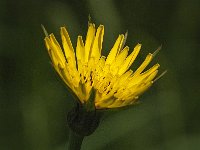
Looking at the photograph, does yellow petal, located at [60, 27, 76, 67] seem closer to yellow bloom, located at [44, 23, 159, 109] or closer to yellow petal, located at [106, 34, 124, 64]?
yellow bloom, located at [44, 23, 159, 109]

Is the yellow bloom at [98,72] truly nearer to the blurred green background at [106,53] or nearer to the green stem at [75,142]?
the green stem at [75,142]

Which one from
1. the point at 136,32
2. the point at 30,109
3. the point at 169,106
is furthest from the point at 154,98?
the point at 30,109

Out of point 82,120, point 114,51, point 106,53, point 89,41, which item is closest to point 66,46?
point 89,41

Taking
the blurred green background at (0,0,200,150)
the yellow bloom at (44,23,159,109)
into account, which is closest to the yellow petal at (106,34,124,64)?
the yellow bloom at (44,23,159,109)

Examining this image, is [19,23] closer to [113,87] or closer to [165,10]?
[165,10]

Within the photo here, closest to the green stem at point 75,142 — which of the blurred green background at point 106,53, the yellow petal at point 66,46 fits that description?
the yellow petal at point 66,46

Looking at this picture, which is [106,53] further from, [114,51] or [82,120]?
[82,120]
